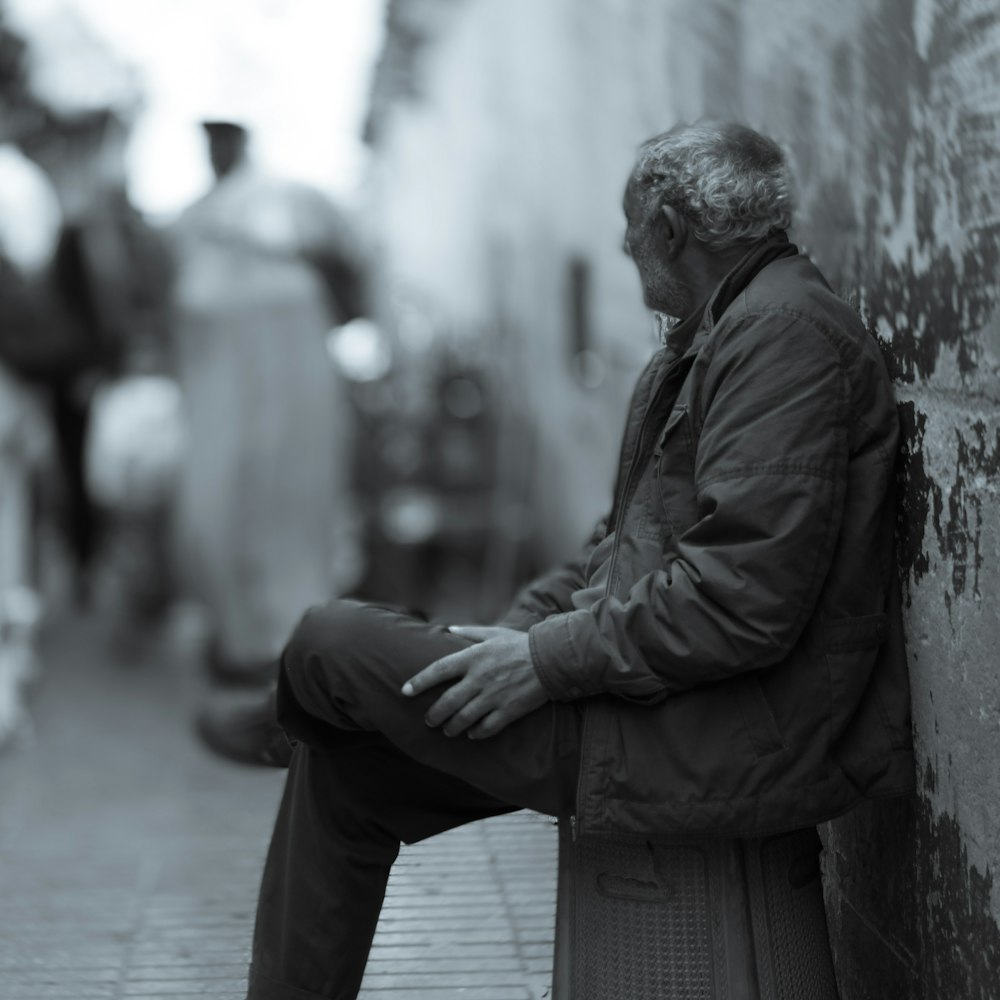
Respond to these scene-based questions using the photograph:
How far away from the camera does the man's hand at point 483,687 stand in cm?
247

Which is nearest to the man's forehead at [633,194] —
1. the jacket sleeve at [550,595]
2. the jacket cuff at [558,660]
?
the jacket sleeve at [550,595]

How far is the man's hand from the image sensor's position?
2469mm

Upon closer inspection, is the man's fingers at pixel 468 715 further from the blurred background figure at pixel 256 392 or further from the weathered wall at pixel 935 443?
the blurred background figure at pixel 256 392

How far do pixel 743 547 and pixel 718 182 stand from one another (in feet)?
2.02

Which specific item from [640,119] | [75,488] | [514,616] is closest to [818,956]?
[514,616]

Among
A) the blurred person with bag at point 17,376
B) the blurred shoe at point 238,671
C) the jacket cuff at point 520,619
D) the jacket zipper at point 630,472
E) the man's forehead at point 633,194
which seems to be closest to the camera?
the jacket zipper at point 630,472

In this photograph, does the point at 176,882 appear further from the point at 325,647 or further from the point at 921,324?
the point at 921,324

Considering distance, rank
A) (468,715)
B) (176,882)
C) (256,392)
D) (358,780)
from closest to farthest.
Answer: (468,715) < (358,780) < (176,882) < (256,392)

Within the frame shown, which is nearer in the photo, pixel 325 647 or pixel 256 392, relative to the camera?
pixel 325 647

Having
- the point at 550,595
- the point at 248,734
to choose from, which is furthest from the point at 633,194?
the point at 248,734

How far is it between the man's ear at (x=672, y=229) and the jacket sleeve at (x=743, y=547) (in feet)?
0.97

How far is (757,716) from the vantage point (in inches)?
96.0

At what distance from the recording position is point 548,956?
3.47 metres

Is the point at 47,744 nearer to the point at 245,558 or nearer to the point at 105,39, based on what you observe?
the point at 245,558
